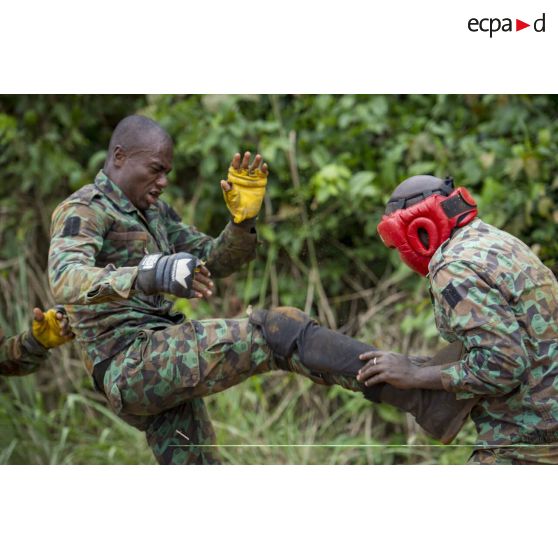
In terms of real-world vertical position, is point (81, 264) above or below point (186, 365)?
above

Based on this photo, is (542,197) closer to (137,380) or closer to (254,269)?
(254,269)

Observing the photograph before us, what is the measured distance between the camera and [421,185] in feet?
15.1

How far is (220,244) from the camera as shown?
214 inches

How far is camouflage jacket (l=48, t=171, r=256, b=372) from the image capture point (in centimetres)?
448

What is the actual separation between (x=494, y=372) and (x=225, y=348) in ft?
4.30

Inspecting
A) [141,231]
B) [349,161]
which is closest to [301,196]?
[349,161]

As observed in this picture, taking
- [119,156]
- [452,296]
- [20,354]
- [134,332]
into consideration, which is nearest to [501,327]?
[452,296]

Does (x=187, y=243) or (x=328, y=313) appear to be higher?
(x=187, y=243)

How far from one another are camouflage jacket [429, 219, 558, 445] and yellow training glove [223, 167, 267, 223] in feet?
3.90

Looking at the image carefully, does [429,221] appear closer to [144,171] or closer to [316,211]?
[144,171]

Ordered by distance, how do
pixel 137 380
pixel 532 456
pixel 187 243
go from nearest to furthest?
pixel 532 456 → pixel 137 380 → pixel 187 243

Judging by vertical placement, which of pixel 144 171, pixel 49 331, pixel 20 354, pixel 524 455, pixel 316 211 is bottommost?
pixel 524 455

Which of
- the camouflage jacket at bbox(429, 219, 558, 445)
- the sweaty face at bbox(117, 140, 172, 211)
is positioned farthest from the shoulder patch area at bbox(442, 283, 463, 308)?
the sweaty face at bbox(117, 140, 172, 211)

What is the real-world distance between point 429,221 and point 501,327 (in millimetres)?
626
